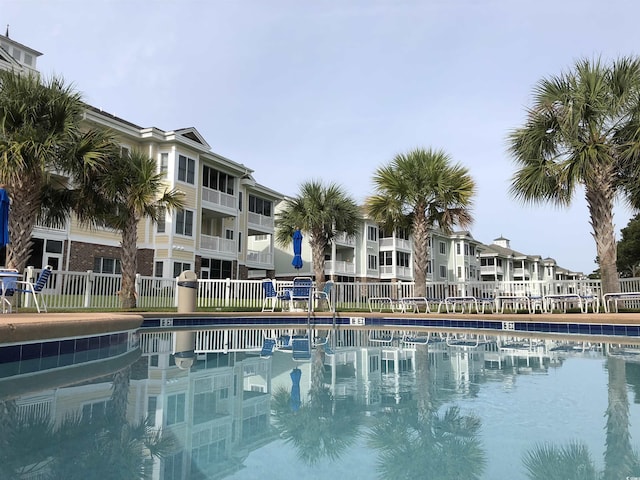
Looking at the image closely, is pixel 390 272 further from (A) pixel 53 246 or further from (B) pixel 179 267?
(A) pixel 53 246

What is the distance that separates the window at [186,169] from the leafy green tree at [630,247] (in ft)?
107

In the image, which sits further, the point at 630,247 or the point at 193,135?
the point at 630,247

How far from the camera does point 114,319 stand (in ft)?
27.6

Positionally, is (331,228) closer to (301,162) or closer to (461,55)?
(301,162)

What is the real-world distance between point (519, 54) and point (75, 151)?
535 inches

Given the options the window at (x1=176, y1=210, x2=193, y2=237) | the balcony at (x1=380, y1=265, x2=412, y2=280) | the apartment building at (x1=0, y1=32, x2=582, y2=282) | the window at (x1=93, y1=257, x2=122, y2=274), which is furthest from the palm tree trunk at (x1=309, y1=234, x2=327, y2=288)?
the balcony at (x1=380, y1=265, x2=412, y2=280)

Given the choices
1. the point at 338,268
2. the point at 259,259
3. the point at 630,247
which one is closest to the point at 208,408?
the point at 259,259

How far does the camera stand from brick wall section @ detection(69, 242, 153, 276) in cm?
2042

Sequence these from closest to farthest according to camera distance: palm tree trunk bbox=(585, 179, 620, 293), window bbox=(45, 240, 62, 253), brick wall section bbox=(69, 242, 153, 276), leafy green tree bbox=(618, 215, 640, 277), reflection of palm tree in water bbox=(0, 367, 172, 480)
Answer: reflection of palm tree in water bbox=(0, 367, 172, 480), palm tree trunk bbox=(585, 179, 620, 293), window bbox=(45, 240, 62, 253), brick wall section bbox=(69, 242, 153, 276), leafy green tree bbox=(618, 215, 640, 277)

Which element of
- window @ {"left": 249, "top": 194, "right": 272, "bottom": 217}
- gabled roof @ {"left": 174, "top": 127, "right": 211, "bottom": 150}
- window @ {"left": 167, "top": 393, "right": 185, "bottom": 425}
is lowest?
window @ {"left": 167, "top": 393, "right": 185, "bottom": 425}

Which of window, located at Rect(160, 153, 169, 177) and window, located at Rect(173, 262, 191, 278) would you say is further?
window, located at Rect(160, 153, 169, 177)

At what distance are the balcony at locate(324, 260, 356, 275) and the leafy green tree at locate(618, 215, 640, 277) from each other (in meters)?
21.5

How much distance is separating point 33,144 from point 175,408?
961 centimetres

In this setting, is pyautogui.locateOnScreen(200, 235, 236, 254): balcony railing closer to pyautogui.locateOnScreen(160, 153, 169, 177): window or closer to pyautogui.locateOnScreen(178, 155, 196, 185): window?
pyautogui.locateOnScreen(178, 155, 196, 185): window
